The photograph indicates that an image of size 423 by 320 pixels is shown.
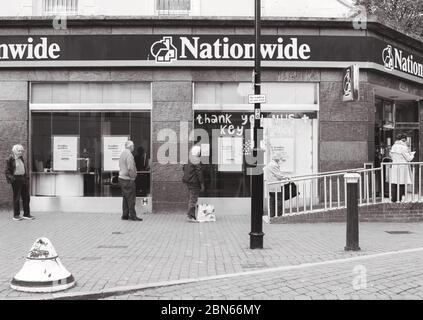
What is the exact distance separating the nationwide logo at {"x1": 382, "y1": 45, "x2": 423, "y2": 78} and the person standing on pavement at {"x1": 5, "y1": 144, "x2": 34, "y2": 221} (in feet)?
32.5

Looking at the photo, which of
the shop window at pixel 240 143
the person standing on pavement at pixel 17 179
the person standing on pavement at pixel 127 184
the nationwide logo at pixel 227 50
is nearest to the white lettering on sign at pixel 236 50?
the nationwide logo at pixel 227 50

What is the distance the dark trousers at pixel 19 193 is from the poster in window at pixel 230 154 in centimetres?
498

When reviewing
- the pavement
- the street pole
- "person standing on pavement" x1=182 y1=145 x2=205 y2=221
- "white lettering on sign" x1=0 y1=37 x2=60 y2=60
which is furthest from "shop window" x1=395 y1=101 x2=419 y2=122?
"white lettering on sign" x1=0 y1=37 x2=60 y2=60

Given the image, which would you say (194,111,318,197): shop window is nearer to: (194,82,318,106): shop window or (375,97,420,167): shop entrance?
(194,82,318,106): shop window

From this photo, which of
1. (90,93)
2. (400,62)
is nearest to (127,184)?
(90,93)

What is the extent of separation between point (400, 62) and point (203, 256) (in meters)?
10.1

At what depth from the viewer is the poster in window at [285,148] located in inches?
583

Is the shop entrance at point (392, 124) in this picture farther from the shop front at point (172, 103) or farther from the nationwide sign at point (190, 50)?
the nationwide sign at point (190, 50)

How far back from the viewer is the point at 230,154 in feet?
48.5

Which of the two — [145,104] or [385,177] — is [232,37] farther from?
[385,177]

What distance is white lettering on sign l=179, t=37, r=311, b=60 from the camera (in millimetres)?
14492

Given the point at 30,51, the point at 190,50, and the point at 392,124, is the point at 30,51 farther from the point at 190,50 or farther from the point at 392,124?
the point at 392,124
